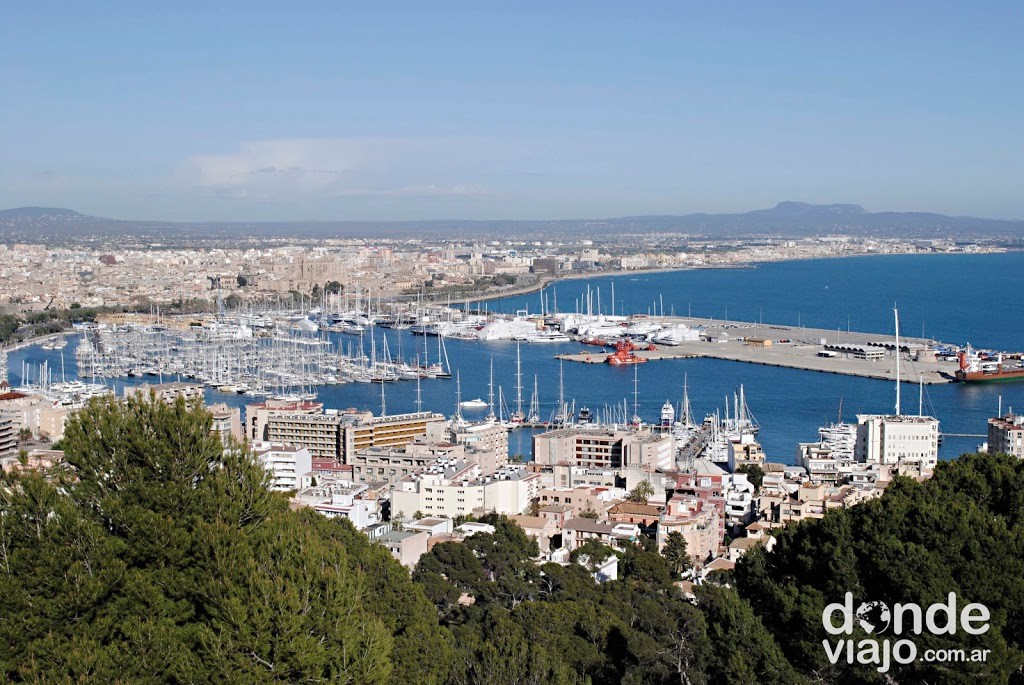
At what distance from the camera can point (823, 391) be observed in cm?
1862

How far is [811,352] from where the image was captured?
23.6 meters

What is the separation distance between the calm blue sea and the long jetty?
52 centimetres

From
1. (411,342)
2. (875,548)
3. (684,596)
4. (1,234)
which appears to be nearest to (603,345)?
(411,342)

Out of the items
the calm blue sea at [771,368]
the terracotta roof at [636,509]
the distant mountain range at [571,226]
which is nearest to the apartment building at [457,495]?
the terracotta roof at [636,509]

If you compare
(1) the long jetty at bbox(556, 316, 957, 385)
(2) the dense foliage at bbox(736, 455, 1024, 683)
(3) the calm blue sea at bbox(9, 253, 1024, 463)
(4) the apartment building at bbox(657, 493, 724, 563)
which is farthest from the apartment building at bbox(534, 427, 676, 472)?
(1) the long jetty at bbox(556, 316, 957, 385)

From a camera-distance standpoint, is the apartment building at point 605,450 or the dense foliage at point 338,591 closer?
the dense foliage at point 338,591

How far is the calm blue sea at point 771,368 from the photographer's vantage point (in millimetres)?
16906

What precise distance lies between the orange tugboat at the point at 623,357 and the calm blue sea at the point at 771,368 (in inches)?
14.0

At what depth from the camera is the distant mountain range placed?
83938mm

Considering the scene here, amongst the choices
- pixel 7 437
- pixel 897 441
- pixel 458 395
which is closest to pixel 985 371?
pixel 458 395

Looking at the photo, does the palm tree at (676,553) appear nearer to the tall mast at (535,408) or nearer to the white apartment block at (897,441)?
the white apartment block at (897,441)

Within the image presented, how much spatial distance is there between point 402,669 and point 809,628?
144 centimetres

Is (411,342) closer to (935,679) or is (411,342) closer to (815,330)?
(815,330)

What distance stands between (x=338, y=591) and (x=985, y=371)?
18.6 m
